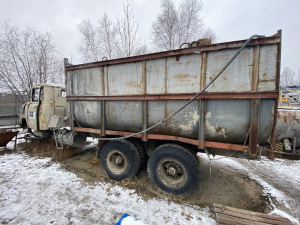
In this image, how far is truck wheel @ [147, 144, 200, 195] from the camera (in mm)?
2885

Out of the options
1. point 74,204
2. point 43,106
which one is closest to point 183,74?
point 74,204

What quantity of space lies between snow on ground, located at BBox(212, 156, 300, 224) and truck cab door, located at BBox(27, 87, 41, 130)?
6543 mm

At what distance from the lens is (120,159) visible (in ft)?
12.3

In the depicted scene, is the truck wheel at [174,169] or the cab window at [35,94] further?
the cab window at [35,94]

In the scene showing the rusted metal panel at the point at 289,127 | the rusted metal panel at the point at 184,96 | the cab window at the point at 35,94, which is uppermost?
the cab window at the point at 35,94

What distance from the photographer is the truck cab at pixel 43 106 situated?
17.8ft

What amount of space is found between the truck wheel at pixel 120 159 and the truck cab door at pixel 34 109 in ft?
12.1

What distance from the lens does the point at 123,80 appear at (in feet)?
11.3

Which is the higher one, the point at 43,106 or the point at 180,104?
the point at 180,104

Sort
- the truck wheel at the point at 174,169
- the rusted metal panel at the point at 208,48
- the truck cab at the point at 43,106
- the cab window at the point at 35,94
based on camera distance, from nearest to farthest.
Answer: the rusted metal panel at the point at 208,48
the truck wheel at the point at 174,169
the truck cab at the point at 43,106
the cab window at the point at 35,94

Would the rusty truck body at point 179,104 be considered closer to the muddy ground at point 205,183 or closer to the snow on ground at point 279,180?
the muddy ground at point 205,183

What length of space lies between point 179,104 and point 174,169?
57.5 inches

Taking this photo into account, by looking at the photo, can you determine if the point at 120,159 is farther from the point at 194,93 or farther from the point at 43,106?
the point at 43,106

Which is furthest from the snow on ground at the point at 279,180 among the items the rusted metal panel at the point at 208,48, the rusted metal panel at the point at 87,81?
the rusted metal panel at the point at 87,81
